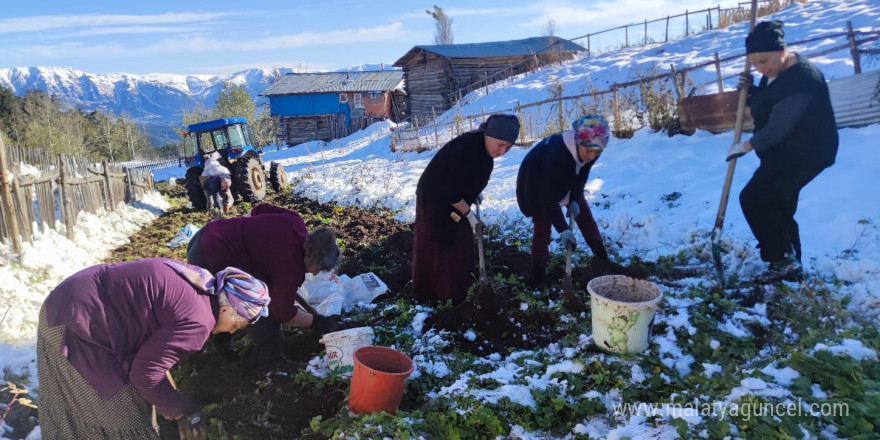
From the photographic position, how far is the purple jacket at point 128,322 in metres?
2.05

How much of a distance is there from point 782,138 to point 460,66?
28154 millimetres

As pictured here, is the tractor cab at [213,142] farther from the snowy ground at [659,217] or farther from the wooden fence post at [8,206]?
the wooden fence post at [8,206]

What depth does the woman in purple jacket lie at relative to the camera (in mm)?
2059

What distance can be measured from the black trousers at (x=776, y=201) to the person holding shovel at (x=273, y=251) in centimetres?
296

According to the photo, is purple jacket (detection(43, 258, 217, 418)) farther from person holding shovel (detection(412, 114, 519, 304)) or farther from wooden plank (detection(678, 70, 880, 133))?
wooden plank (detection(678, 70, 880, 133))

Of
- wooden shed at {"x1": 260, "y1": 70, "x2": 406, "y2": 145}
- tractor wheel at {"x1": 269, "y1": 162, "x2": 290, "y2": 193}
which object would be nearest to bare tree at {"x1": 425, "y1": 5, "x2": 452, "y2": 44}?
wooden shed at {"x1": 260, "y1": 70, "x2": 406, "y2": 145}

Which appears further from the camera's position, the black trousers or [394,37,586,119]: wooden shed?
[394,37,586,119]: wooden shed

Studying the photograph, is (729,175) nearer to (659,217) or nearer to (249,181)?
(659,217)

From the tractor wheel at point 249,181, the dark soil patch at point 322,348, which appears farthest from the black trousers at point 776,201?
the tractor wheel at point 249,181

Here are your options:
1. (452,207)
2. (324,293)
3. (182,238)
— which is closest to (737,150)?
(452,207)

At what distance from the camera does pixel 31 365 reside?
3574mm

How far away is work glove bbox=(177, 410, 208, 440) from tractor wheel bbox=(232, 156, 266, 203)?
912 cm

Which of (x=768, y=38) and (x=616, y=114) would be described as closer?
(x=768, y=38)

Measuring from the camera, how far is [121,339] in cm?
212
